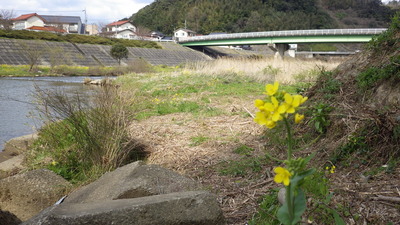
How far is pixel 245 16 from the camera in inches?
4141

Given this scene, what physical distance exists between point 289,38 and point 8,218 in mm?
45083

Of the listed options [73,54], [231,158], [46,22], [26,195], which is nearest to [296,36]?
[73,54]

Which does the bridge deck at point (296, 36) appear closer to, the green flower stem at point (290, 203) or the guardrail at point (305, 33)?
the guardrail at point (305, 33)

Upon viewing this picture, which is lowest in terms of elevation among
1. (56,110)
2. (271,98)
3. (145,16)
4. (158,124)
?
(158,124)

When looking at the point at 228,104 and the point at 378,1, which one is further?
the point at 378,1

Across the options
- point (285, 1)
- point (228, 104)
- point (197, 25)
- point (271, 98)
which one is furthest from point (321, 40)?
point (285, 1)

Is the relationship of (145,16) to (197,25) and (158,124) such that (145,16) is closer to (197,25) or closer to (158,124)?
(197,25)

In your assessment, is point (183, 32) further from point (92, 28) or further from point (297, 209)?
point (297, 209)

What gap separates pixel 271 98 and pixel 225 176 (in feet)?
8.08

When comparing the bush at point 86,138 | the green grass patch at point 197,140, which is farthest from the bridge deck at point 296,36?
the bush at point 86,138

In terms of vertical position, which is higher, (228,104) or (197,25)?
(197,25)

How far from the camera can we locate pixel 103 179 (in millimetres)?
3363

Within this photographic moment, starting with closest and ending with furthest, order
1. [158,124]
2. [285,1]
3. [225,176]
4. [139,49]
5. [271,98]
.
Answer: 1. [271,98]
2. [225,176]
3. [158,124]
4. [139,49]
5. [285,1]

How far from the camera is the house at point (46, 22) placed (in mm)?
89250
